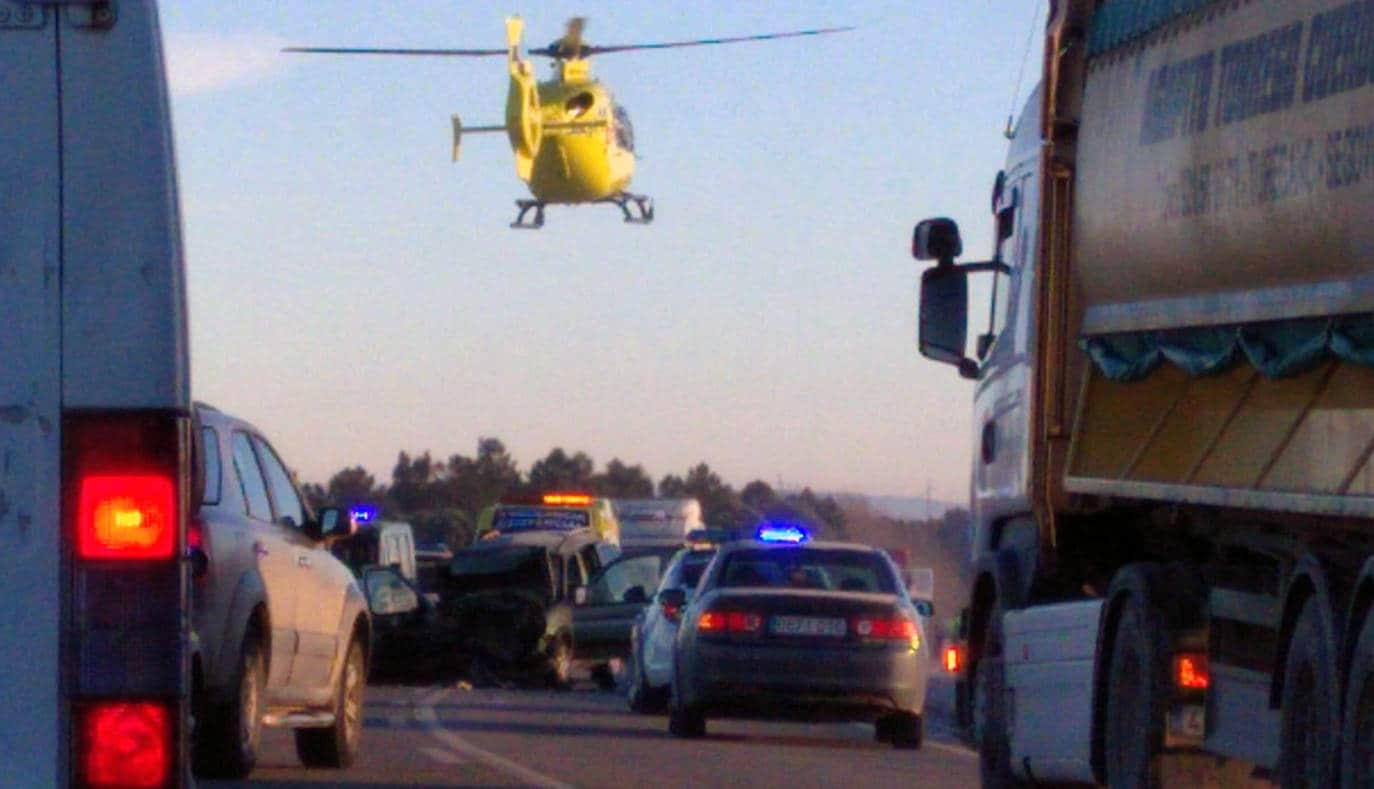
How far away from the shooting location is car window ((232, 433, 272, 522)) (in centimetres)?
1345

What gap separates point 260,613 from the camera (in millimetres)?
13422

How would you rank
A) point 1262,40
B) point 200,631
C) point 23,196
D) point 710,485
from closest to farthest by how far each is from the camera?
point 23,196 → point 1262,40 → point 200,631 → point 710,485

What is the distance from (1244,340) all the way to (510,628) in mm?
22522

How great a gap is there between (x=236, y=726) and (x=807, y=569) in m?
8.05

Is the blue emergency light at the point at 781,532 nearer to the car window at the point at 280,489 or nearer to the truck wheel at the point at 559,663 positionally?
the truck wheel at the point at 559,663

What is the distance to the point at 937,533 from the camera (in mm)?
120438

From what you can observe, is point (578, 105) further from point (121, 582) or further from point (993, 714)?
point (121, 582)

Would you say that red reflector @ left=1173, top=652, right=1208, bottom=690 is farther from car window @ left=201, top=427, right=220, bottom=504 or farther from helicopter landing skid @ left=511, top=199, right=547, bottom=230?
helicopter landing skid @ left=511, top=199, right=547, bottom=230

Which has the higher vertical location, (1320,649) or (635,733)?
(1320,649)

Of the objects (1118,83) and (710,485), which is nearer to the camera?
(1118,83)

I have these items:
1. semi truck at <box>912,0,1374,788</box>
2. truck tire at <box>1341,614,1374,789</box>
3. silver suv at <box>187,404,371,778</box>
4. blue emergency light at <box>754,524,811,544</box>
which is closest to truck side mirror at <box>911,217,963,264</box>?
semi truck at <box>912,0,1374,788</box>

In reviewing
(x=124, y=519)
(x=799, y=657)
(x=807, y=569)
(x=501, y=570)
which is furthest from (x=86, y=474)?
(x=501, y=570)

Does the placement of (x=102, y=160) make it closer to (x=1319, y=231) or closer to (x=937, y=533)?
(x=1319, y=231)

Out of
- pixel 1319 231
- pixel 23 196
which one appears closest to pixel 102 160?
pixel 23 196
